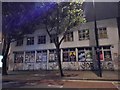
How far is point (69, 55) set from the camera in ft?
82.8

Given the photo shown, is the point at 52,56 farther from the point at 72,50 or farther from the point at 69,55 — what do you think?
the point at 72,50

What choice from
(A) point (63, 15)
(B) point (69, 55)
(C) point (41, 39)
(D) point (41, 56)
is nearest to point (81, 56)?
(B) point (69, 55)

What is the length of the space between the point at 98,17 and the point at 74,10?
845cm

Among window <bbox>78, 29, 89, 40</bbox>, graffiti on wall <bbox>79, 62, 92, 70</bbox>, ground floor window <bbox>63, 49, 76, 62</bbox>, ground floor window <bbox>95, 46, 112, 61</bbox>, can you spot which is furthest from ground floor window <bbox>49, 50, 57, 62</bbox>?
ground floor window <bbox>95, 46, 112, 61</bbox>

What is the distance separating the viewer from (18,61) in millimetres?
29594

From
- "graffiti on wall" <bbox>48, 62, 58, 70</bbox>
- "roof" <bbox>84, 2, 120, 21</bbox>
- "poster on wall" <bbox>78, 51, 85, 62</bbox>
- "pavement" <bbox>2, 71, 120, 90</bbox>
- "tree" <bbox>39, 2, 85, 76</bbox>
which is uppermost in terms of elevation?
"roof" <bbox>84, 2, 120, 21</bbox>

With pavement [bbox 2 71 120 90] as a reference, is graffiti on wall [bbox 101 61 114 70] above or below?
above

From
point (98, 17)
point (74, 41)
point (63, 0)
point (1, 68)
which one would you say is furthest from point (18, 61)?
point (63, 0)

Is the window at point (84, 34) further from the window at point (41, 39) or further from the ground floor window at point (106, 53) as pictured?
the window at point (41, 39)

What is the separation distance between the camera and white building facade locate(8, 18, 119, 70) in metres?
22.8

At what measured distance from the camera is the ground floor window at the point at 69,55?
2495 centimetres

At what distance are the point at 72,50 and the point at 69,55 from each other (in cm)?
85

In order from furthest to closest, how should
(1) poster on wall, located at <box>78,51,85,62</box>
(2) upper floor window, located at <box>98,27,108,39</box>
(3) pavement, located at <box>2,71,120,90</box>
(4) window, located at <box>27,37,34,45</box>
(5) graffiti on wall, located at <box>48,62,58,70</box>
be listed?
(4) window, located at <box>27,37,34,45</box>
(5) graffiti on wall, located at <box>48,62,58,70</box>
(1) poster on wall, located at <box>78,51,85,62</box>
(2) upper floor window, located at <box>98,27,108,39</box>
(3) pavement, located at <box>2,71,120,90</box>

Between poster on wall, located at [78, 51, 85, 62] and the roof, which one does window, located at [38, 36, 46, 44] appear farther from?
the roof
